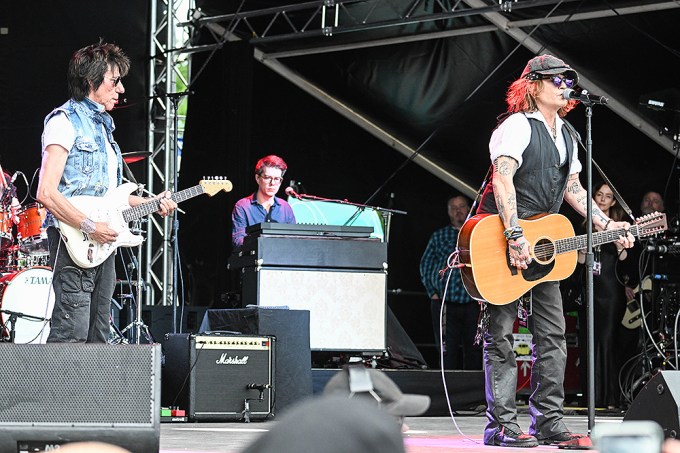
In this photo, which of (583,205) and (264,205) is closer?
(583,205)

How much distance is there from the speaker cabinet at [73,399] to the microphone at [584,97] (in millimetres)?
2603

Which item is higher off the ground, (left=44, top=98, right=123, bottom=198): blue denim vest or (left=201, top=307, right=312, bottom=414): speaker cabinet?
(left=44, top=98, right=123, bottom=198): blue denim vest

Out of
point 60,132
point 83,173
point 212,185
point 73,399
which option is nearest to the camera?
point 73,399

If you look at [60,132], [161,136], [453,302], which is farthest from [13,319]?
[60,132]

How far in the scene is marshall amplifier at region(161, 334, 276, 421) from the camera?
7.25 metres

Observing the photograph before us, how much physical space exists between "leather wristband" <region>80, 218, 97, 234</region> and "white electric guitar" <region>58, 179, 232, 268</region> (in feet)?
0.07

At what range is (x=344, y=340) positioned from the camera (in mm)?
7973

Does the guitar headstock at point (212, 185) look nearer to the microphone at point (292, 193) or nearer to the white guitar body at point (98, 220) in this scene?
the microphone at point (292, 193)

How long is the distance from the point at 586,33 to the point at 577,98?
445 centimetres

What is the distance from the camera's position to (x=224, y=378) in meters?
7.34

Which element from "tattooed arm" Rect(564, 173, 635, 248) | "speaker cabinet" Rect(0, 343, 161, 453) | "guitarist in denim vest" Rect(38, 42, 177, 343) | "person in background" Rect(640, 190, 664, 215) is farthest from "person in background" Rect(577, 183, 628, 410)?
"speaker cabinet" Rect(0, 343, 161, 453)

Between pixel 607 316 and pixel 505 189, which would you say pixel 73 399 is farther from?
pixel 607 316

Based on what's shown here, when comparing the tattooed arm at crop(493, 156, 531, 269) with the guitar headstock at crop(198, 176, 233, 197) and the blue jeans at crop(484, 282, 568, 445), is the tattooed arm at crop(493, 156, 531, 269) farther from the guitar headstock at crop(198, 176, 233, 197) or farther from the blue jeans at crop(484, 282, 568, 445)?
the guitar headstock at crop(198, 176, 233, 197)

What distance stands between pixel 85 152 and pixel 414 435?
265cm
